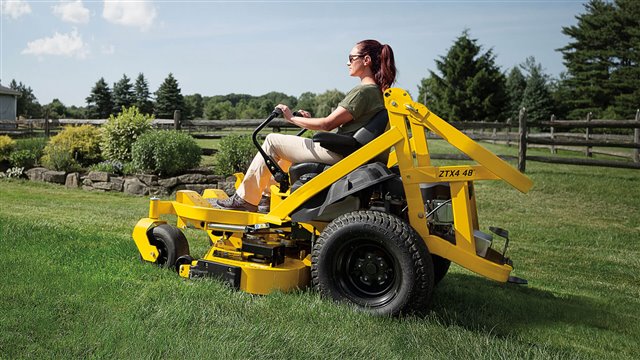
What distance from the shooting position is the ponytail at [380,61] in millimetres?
4492

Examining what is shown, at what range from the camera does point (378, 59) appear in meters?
4.51

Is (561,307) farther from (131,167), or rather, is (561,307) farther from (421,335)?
(131,167)

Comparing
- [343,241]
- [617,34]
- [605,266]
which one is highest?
[617,34]

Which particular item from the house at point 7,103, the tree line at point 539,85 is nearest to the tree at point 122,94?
the tree line at point 539,85

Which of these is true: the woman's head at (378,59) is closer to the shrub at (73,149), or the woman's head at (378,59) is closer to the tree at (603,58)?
the shrub at (73,149)

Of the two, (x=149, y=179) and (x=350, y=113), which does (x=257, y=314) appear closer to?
(x=350, y=113)

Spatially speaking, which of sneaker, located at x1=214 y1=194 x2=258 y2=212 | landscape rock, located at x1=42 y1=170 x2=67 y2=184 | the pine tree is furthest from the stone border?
the pine tree

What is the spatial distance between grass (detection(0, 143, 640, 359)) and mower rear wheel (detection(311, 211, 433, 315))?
145 mm

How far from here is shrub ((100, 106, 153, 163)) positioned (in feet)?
43.9

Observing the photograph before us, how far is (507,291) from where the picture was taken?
5.26 m

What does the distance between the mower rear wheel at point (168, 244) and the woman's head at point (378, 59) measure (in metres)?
2.18

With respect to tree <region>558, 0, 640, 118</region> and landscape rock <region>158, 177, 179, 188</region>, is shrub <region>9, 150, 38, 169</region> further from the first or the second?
tree <region>558, 0, 640, 118</region>

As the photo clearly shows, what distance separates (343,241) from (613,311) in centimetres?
251

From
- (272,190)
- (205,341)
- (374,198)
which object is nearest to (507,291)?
(374,198)
